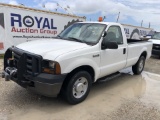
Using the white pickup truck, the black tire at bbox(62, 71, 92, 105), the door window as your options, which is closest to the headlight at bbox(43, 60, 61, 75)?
the white pickup truck

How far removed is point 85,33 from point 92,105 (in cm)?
186

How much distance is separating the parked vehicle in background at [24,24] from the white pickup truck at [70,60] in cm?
438

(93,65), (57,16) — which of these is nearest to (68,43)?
(93,65)

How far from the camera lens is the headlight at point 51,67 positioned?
3773mm

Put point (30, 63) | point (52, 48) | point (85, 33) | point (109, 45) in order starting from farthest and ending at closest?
point (85, 33) < point (109, 45) < point (52, 48) < point (30, 63)

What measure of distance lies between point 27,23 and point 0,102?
5803 mm

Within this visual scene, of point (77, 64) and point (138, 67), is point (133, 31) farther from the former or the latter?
point (77, 64)

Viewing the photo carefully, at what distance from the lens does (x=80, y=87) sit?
4406 millimetres

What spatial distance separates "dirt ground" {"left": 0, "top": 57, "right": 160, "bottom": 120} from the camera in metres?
3.99

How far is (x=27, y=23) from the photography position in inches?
373

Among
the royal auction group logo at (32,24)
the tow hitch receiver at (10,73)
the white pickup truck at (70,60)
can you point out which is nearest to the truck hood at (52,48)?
the white pickup truck at (70,60)

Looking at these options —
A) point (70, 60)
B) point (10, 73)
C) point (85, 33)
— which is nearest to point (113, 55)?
point (85, 33)

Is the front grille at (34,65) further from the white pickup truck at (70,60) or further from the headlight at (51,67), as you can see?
the headlight at (51,67)

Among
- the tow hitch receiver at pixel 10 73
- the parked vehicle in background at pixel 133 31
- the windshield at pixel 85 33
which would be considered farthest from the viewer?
the parked vehicle in background at pixel 133 31
